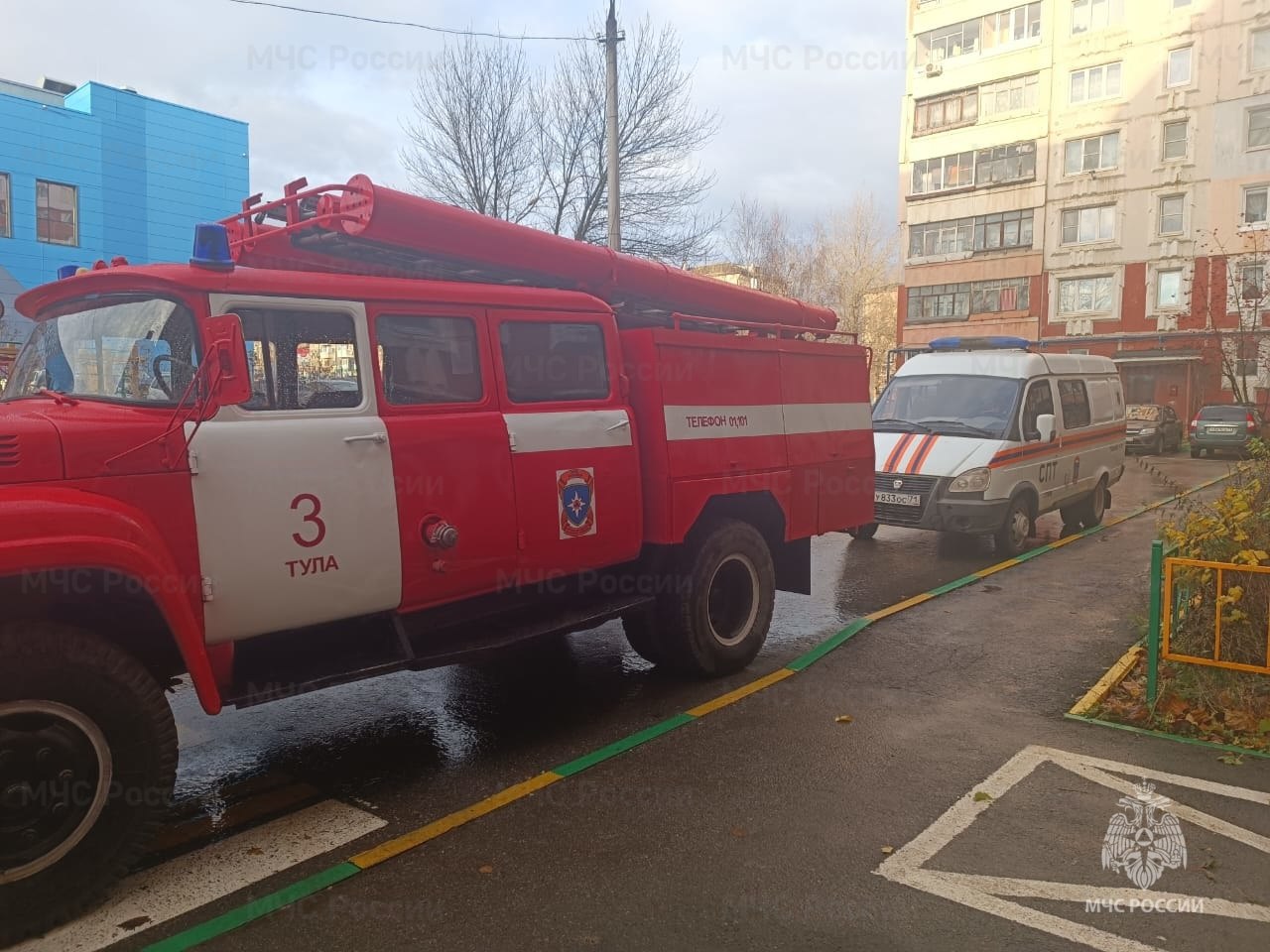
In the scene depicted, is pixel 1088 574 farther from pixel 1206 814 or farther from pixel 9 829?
pixel 9 829

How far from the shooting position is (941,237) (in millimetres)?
43188

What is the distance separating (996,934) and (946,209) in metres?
44.2

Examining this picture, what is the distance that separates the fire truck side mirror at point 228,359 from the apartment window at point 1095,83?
43289 mm

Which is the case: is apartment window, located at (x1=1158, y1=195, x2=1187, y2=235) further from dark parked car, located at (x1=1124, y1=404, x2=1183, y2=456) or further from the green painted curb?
the green painted curb

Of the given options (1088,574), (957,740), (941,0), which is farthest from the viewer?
(941,0)

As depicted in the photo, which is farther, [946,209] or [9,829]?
[946,209]

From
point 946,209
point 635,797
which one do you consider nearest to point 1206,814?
point 635,797

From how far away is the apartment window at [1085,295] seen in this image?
126 ft

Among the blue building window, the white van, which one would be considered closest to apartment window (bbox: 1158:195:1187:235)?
the white van

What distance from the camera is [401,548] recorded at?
4312mm

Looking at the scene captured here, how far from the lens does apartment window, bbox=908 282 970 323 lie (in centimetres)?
4234

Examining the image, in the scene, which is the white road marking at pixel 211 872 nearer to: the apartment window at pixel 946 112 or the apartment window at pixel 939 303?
the apartment window at pixel 939 303

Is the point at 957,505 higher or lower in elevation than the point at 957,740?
higher

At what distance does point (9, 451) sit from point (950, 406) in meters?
9.99
